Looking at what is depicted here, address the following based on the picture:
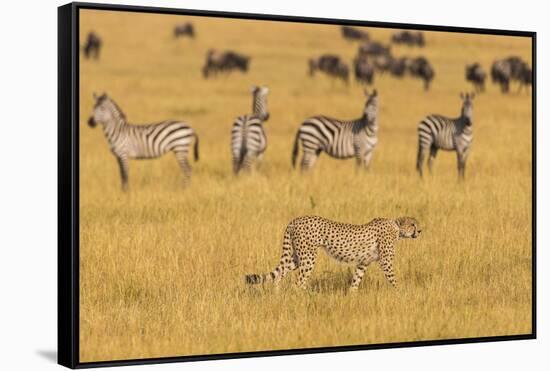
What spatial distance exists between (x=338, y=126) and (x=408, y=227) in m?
1.22

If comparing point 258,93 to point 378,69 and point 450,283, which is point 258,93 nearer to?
point 378,69

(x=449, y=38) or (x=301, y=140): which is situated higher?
(x=449, y=38)

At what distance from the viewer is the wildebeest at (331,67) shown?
13.6 m

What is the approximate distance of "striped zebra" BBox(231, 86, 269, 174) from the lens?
13250mm

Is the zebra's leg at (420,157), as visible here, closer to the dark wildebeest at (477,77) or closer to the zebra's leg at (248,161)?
the dark wildebeest at (477,77)

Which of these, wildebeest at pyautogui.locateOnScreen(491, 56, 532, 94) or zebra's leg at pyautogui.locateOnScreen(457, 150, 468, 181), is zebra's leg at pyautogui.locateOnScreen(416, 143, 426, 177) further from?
wildebeest at pyautogui.locateOnScreen(491, 56, 532, 94)

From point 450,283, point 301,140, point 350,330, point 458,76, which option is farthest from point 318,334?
point 458,76

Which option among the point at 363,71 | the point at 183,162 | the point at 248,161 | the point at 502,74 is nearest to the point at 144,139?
the point at 183,162

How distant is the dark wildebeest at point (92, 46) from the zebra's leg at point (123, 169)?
1546 millimetres

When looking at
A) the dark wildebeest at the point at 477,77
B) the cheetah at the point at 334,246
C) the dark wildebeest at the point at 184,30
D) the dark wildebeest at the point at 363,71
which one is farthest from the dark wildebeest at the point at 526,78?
the dark wildebeest at the point at 184,30

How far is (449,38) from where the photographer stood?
12.6 m

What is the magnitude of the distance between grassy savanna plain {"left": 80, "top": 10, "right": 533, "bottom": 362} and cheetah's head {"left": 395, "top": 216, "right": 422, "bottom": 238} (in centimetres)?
10

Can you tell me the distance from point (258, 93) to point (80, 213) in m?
2.63

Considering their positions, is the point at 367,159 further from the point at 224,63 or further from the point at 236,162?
the point at 224,63
